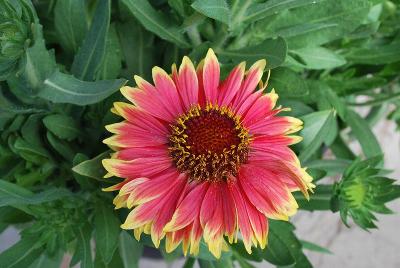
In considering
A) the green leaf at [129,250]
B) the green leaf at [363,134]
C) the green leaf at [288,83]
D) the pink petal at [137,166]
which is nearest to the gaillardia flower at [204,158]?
the pink petal at [137,166]

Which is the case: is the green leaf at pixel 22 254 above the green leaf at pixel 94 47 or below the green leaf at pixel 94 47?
below

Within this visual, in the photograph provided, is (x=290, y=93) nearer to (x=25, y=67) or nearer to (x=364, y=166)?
(x=364, y=166)

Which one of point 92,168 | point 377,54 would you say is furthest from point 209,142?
point 377,54

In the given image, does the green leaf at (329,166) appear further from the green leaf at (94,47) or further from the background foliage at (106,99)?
the green leaf at (94,47)

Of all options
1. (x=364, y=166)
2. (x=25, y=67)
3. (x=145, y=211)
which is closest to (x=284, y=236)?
(x=364, y=166)

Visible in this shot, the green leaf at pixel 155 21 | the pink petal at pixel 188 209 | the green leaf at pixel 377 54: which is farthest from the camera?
the green leaf at pixel 377 54

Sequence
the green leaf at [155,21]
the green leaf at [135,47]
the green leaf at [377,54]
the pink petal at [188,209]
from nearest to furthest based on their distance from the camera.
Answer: the pink petal at [188,209] < the green leaf at [155,21] < the green leaf at [135,47] < the green leaf at [377,54]

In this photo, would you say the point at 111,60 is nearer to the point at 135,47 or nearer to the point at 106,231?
the point at 135,47
